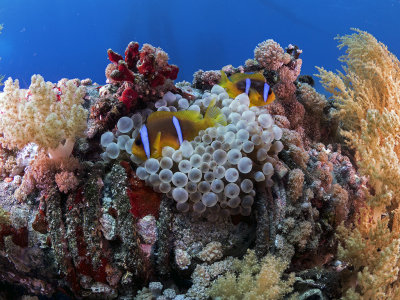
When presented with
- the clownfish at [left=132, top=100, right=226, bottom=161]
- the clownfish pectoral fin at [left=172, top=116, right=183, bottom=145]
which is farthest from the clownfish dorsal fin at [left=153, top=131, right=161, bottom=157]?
the clownfish pectoral fin at [left=172, top=116, right=183, bottom=145]

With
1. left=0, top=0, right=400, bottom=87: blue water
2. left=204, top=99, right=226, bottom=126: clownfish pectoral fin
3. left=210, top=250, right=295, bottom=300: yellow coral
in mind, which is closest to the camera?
left=210, top=250, right=295, bottom=300: yellow coral

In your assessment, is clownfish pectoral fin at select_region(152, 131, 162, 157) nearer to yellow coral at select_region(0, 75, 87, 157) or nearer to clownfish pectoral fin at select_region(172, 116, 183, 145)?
clownfish pectoral fin at select_region(172, 116, 183, 145)

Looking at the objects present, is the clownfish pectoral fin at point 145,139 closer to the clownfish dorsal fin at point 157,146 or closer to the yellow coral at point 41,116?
the clownfish dorsal fin at point 157,146

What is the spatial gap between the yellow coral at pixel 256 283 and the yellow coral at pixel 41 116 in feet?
4.38

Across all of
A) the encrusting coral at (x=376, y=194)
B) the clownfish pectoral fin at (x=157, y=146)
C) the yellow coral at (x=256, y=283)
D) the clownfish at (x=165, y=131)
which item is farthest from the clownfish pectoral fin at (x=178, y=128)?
the encrusting coral at (x=376, y=194)

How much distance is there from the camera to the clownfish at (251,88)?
2461 mm

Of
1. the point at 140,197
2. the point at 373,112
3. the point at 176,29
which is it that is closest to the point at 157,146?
the point at 140,197

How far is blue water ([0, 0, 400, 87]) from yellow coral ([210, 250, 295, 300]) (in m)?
8.93

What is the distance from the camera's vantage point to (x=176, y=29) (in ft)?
46.5

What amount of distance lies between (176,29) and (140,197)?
44.4ft

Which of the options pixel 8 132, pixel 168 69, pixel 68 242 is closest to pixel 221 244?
pixel 68 242

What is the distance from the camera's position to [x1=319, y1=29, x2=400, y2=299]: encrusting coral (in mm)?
1916

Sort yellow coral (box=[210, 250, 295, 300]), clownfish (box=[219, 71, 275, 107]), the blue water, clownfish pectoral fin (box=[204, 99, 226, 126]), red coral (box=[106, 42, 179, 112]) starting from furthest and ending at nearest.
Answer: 1. the blue water
2. clownfish (box=[219, 71, 275, 107])
3. red coral (box=[106, 42, 179, 112])
4. clownfish pectoral fin (box=[204, 99, 226, 126])
5. yellow coral (box=[210, 250, 295, 300])

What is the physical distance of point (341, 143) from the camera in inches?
133
